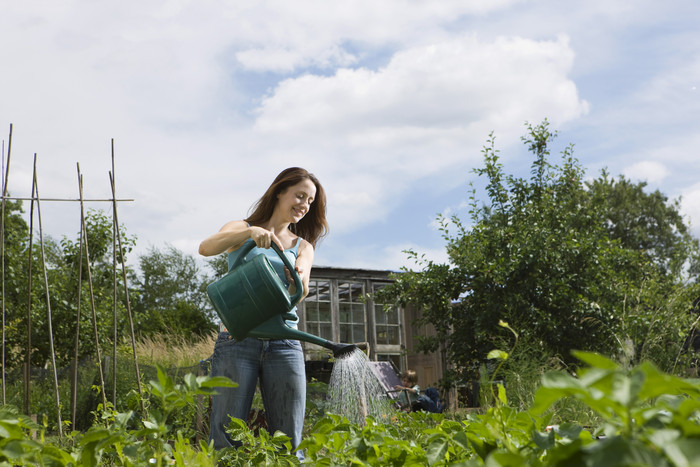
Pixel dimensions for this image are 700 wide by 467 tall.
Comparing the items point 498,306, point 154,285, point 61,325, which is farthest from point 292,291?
point 154,285

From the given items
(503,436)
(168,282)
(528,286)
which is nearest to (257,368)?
(503,436)

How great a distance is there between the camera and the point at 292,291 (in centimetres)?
208

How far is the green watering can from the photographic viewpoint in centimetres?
187

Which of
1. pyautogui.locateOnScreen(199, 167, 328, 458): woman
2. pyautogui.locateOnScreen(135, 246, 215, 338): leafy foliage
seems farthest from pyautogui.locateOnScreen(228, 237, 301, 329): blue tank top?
pyautogui.locateOnScreen(135, 246, 215, 338): leafy foliage

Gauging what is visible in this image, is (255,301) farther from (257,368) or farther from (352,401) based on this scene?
(352,401)

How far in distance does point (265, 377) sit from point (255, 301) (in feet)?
0.98

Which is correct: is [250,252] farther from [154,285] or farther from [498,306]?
[154,285]

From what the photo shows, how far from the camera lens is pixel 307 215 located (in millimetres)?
2574

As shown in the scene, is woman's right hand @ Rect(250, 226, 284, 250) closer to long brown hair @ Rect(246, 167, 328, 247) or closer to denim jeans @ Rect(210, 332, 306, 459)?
denim jeans @ Rect(210, 332, 306, 459)

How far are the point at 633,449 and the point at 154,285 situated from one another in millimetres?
26979

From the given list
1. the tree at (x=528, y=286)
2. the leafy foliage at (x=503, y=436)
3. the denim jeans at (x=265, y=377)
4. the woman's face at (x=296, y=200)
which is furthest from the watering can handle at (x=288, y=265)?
the tree at (x=528, y=286)

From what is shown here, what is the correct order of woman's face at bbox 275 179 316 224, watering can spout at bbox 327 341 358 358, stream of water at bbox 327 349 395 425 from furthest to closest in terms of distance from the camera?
stream of water at bbox 327 349 395 425
woman's face at bbox 275 179 316 224
watering can spout at bbox 327 341 358 358

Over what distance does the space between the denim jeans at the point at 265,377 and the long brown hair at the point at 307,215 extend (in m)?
0.51

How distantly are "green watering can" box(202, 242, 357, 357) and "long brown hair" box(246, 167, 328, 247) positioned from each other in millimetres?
455
